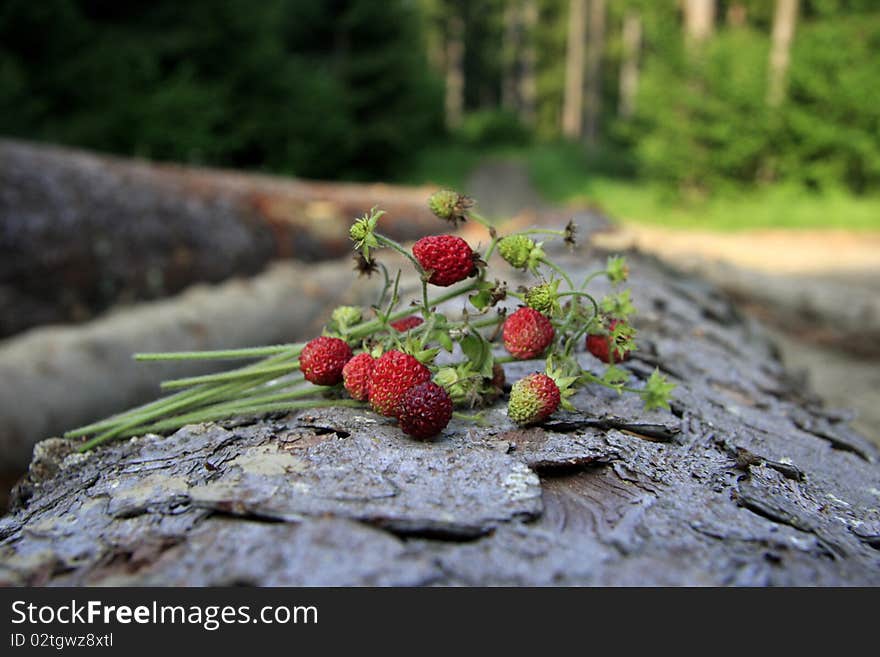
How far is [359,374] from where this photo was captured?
125 cm

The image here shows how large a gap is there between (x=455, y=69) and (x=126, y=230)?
77.8 feet

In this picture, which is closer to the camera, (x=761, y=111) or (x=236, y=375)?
(x=236, y=375)

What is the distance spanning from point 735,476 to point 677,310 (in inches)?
51.5

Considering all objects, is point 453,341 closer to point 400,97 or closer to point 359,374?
point 359,374

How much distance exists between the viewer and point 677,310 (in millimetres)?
2398

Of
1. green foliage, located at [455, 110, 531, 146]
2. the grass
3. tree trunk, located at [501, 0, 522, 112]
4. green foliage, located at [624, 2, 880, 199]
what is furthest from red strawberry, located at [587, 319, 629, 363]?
tree trunk, located at [501, 0, 522, 112]

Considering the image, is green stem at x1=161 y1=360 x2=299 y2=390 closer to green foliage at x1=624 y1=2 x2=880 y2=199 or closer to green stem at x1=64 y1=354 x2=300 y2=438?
green stem at x1=64 y1=354 x2=300 y2=438

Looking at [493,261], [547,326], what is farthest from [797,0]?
[547,326]

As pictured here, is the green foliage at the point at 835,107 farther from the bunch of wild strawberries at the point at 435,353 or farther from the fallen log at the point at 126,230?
the bunch of wild strawberries at the point at 435,353

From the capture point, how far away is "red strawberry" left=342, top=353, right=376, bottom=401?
125 centimetres

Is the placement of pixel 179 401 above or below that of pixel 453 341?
below

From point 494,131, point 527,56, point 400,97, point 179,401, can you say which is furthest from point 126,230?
point 527,56

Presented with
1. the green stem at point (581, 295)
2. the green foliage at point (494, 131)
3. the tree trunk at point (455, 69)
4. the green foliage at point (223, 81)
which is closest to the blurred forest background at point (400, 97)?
the green foliage at point (223, 81)
